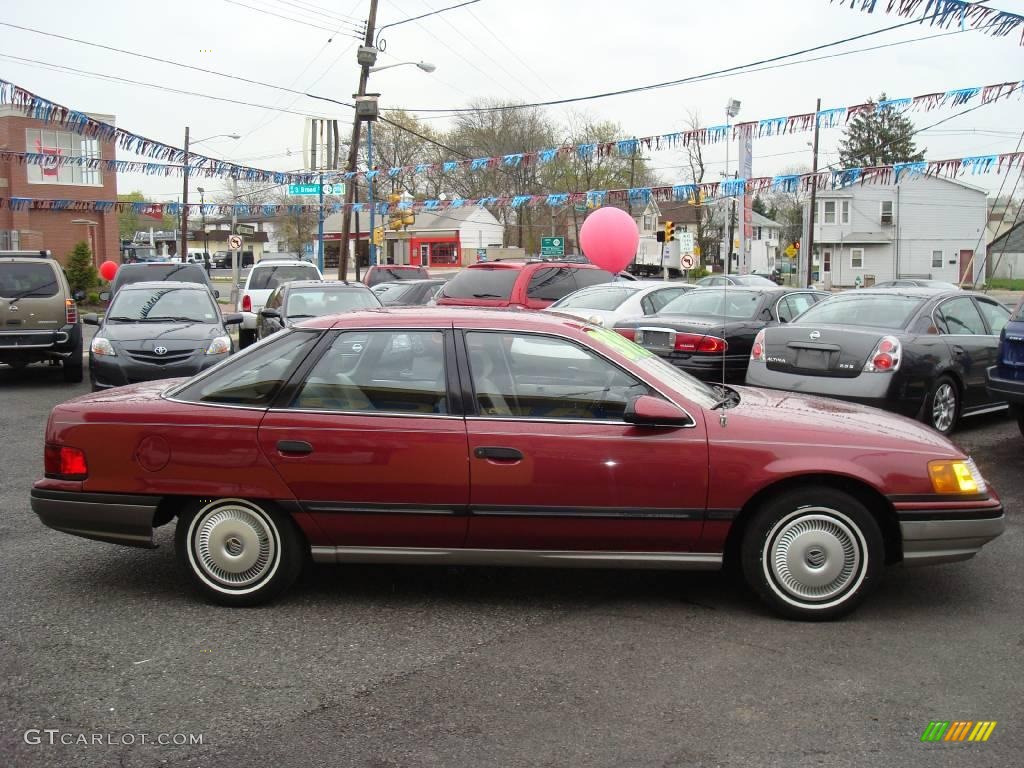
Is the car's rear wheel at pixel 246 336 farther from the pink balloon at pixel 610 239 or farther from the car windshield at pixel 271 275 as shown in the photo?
the pink balloon at pixel 610 239

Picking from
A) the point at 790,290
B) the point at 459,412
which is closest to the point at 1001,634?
the point at 459,412

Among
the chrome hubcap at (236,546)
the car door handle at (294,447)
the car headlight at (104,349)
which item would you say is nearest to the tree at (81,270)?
the car headlight at (104,349)

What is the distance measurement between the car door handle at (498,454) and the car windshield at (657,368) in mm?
729

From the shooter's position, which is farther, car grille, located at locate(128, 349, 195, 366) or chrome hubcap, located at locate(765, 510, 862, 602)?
car grille, located at locate(128, 349, 195, 366)

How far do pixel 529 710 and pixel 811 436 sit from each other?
1.94m

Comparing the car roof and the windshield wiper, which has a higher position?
the car roof

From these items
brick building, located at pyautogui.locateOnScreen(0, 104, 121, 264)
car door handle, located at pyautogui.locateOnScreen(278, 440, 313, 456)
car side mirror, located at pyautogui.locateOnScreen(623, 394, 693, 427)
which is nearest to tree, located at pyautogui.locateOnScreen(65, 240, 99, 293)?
brick building, located at pyautogui.locateOnScreen(0, 104, 121, 264)

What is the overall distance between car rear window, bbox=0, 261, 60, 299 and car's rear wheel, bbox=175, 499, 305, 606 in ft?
35.7

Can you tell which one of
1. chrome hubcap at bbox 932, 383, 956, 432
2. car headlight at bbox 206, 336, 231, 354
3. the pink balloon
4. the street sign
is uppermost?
the street sign

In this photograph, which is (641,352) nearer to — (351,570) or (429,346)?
(429,346)

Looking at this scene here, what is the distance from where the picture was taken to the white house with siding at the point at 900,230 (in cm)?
6088

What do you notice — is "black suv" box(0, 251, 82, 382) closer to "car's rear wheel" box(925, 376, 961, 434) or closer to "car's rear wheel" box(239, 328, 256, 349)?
"car's rear wheel" box(239, 328, 256, 349)

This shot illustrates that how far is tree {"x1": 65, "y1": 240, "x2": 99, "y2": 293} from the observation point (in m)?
34.7

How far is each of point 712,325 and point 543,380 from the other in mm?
6378
